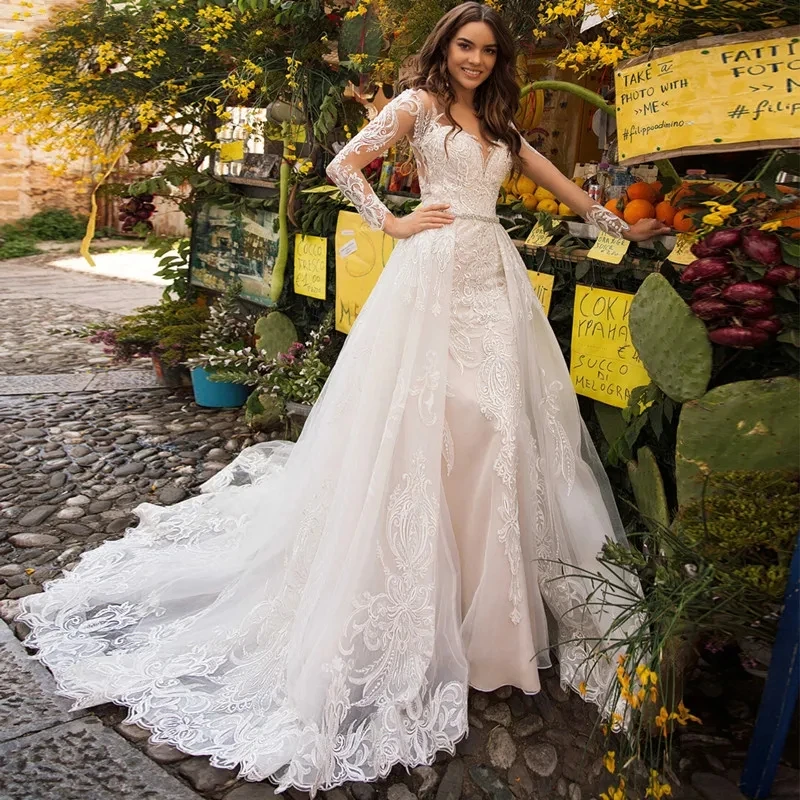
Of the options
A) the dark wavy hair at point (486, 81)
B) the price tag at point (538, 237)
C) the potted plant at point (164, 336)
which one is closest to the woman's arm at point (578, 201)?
the dark wavy hair at point (486, 81)

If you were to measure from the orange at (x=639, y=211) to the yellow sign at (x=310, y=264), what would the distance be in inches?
88.8

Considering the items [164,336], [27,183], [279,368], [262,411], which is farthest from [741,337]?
[27,183]

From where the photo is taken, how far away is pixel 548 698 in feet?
9.02

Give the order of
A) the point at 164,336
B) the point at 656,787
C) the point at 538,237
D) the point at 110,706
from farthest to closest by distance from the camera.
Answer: the point at 164,336 < the point at 538,237 < the point at 110,706 < the point at 656,787

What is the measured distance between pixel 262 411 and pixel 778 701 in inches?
137

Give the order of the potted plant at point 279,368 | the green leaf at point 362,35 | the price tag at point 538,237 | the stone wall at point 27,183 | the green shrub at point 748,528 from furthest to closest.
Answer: the stone wall at point 27,183 < the potted plant at point 279,368 < the green leaf at point 362,35 < the price tag at point 538,237 < the green shrub at point 748,528

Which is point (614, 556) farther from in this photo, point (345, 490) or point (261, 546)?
point (261, 546)

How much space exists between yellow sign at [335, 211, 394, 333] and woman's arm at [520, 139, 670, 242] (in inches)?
57.6

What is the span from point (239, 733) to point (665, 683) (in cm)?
123

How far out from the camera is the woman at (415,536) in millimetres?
2523

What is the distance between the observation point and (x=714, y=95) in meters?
2.43

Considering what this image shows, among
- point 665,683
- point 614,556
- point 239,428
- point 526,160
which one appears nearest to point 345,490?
point 614,556

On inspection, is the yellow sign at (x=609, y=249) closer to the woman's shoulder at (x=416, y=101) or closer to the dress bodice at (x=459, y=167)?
the dress bodice at (x=459, y=167)

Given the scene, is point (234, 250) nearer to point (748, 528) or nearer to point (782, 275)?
point (782, 275)
